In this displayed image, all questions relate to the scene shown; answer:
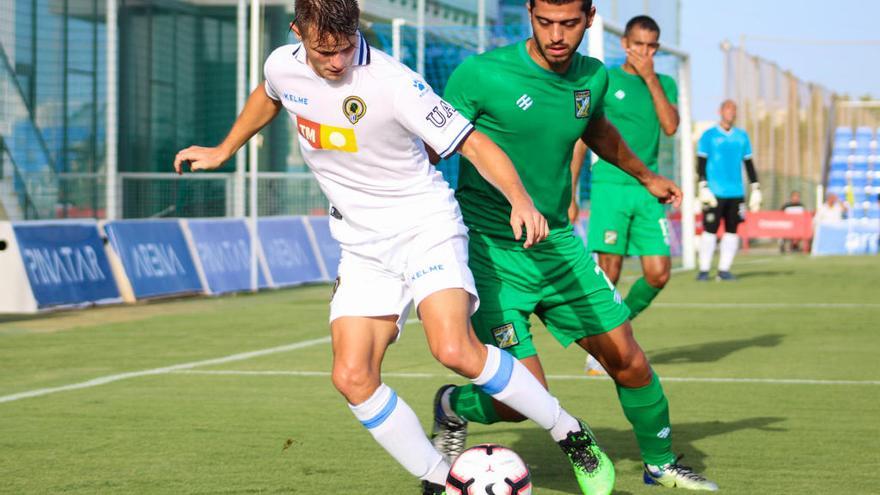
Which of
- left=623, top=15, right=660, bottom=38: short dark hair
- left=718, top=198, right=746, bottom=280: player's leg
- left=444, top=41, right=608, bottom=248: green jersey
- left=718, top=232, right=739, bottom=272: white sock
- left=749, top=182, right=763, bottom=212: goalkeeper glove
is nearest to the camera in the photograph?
left=444, top=41, right=608, bottom=248: green jersey

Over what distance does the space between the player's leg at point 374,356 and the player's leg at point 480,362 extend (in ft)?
0.49

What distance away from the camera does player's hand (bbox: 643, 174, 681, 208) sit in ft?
20.3

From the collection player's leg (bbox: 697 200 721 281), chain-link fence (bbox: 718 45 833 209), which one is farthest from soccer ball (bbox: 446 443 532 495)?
chain-link fence (bbox: 718 45 833 209)

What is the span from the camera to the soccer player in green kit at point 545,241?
5.74 m

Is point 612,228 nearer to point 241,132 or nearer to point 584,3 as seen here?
point 584,3

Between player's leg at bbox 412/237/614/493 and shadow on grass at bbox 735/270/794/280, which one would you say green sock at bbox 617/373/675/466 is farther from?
shadow on grass at bbox 735/270/794/280

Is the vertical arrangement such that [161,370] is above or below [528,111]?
below

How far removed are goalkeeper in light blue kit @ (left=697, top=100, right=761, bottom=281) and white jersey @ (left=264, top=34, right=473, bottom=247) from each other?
14.4m

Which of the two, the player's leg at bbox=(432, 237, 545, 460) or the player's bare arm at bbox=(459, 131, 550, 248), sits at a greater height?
the player's bare arm at bbox=(459, 131, 550, 248)

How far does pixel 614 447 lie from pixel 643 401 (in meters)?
1.11

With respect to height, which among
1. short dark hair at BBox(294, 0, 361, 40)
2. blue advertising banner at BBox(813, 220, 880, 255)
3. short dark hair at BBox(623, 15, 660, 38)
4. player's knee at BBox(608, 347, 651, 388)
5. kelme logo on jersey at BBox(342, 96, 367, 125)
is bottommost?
blue advertising banner at BBox(813, 220, 880, 255)

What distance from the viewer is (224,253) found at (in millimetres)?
18406

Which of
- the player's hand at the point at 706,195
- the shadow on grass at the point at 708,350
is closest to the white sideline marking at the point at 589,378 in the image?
the shadow on grass at the point at 708,350

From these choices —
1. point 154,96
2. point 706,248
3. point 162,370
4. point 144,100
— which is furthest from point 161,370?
point 154,96
